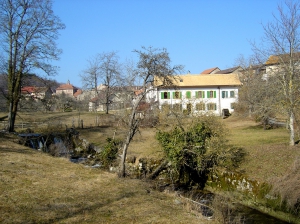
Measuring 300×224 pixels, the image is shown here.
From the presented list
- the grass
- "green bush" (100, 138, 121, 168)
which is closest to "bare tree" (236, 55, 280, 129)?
the grass

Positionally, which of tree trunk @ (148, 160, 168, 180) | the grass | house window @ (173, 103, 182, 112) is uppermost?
house window @ (173, 103, 182, 112)

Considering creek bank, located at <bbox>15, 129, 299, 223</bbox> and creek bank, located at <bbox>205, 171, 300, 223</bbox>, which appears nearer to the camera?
creek bank, located at <bbox>205, 171, 300, 223</bbox>

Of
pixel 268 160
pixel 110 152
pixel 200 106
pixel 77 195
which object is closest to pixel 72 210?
pixel 77 195

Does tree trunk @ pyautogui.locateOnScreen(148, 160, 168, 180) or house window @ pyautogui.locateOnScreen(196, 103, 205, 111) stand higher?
house window @ pyautogui.locateOnScreen(196, 103, 205, 111)

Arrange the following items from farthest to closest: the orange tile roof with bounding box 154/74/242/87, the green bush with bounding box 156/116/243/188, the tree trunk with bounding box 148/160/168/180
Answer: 1. the orange tile roof with bounding box 154/74/242/87
2. the tree trunk with bounding box 148/160/168/180
3. the green bush with bounding box 156/116/243/188

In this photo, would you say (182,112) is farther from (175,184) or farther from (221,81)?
(221,81)

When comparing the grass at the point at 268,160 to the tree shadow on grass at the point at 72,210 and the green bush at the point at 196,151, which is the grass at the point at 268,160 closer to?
the green bush at the point at 196,151

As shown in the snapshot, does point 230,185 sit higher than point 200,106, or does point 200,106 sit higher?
point 200,106

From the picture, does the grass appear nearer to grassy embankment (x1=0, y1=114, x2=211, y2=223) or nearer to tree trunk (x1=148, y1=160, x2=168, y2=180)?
tree trunk (x1=148, y1=160, x2=168, y2=180)

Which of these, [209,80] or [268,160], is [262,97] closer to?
[268,160]

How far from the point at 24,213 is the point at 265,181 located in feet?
33.6

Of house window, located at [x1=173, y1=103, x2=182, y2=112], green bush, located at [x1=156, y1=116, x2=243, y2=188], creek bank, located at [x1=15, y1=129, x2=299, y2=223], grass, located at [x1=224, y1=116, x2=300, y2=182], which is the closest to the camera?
creek bank, located at [x1=15, y1=129, x2=299, y2=223]

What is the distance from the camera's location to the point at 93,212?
7602 millimetres

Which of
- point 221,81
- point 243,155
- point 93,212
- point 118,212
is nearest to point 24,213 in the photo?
point 93,212
